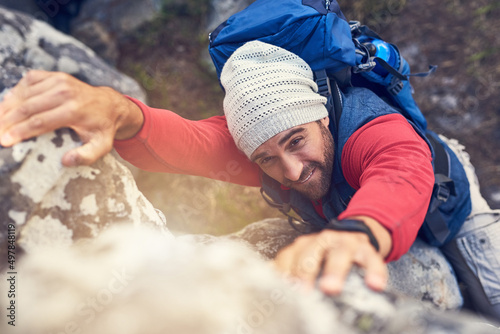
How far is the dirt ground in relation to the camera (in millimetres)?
4801

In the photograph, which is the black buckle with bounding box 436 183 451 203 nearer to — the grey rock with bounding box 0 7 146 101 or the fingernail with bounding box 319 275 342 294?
the fingernail with bounding box 319 275 342 294

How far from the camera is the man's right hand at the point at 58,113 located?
54.0 inches

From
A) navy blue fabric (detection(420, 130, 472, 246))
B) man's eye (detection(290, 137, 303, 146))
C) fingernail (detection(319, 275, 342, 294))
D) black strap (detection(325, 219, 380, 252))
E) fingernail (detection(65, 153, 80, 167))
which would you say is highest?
fingernail (detection(65, 153, 80, 167))

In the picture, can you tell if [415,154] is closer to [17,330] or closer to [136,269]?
[136,269]

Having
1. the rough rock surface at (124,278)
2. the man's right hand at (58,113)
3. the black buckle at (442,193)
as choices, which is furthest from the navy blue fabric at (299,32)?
the rough rock surface at (124,278)

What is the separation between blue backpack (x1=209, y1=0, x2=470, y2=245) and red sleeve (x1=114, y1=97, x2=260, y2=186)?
67 cm

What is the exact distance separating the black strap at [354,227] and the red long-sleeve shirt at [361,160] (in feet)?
0.35

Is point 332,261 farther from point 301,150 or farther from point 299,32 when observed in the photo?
point 299,32

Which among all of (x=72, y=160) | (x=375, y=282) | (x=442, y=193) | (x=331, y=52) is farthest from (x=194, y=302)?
(x=442, y=193)

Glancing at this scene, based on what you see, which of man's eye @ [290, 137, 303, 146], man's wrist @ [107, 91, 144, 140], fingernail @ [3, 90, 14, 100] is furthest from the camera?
man's eye @ [290, 137, 303, 146]

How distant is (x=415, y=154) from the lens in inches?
80.7

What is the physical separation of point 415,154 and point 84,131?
1.96 meters

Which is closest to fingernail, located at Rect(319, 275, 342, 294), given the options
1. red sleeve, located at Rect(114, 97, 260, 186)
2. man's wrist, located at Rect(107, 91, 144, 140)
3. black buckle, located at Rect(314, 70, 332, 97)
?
man's wrist, located at Rect(107, 91, 144, 140)

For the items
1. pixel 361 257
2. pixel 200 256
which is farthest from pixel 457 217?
pixel 200 256
